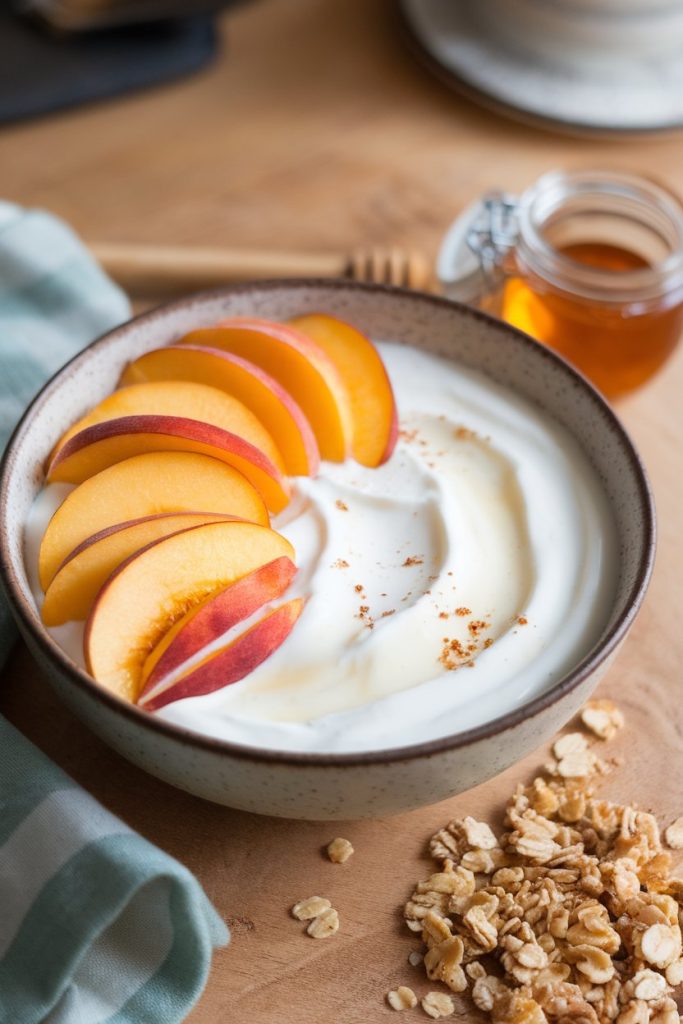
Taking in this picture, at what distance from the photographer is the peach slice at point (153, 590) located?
110 centimetres

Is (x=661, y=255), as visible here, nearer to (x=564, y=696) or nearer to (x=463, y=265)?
(x=463, y=265)

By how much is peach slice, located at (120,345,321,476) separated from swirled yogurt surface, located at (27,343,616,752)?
0.12ft

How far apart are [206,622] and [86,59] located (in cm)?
151

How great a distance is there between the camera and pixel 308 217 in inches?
79.7

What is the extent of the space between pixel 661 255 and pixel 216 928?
1195 mm

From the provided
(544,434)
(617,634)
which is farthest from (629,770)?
(544,434)

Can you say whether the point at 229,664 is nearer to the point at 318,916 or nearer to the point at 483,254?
the point at 318,916

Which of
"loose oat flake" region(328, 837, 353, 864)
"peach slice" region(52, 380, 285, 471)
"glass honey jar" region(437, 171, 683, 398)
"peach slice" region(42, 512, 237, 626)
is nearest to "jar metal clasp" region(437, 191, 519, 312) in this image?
"glass honey jar" region(437, 171, 683, 398)

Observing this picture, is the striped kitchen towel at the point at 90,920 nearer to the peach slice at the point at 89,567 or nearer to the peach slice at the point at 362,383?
the peach slice at the point at 89,567

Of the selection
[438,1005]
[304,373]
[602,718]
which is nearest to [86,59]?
[304,373]

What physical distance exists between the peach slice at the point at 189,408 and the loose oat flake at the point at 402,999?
0.58 meters

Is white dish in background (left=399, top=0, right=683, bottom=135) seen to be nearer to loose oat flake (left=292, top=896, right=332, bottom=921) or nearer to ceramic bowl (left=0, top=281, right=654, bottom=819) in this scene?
ceramic bowl (left=0, top=281, right=654, bottom=819)

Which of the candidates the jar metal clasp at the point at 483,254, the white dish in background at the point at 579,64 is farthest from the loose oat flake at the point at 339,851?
the white dish in background at the point at 579,64

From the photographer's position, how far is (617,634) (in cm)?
111
